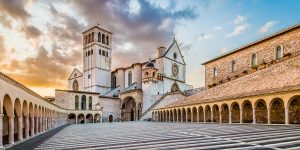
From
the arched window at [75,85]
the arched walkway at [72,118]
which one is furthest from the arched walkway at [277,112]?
the arched window at [75,85]

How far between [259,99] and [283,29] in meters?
11.9

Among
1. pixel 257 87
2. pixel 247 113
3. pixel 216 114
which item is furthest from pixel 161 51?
pixel 257 87

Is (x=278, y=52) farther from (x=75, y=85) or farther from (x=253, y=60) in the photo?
(x=75, y=85)

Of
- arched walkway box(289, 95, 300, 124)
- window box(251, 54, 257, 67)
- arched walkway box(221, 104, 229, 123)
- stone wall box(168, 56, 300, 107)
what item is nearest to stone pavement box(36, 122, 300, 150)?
arched walkway box(289, 95, 300, 124)

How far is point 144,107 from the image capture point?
54156mm

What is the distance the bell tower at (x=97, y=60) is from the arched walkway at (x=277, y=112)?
162 feet

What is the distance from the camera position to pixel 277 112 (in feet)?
79.6

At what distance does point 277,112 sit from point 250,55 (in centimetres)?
1406

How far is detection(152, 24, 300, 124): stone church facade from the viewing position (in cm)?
2283

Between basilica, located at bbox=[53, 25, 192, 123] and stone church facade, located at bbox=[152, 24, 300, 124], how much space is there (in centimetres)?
1143

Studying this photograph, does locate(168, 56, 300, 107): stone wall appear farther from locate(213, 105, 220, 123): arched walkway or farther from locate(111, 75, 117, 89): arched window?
locate(111, 75, 117, 89): arched window


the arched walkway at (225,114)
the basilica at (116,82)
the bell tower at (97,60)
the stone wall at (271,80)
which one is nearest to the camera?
the stone wall at (271,80)

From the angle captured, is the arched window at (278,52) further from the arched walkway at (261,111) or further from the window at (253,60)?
the arched walkway at (261,111)

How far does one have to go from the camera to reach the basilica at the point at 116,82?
51.8 metres
